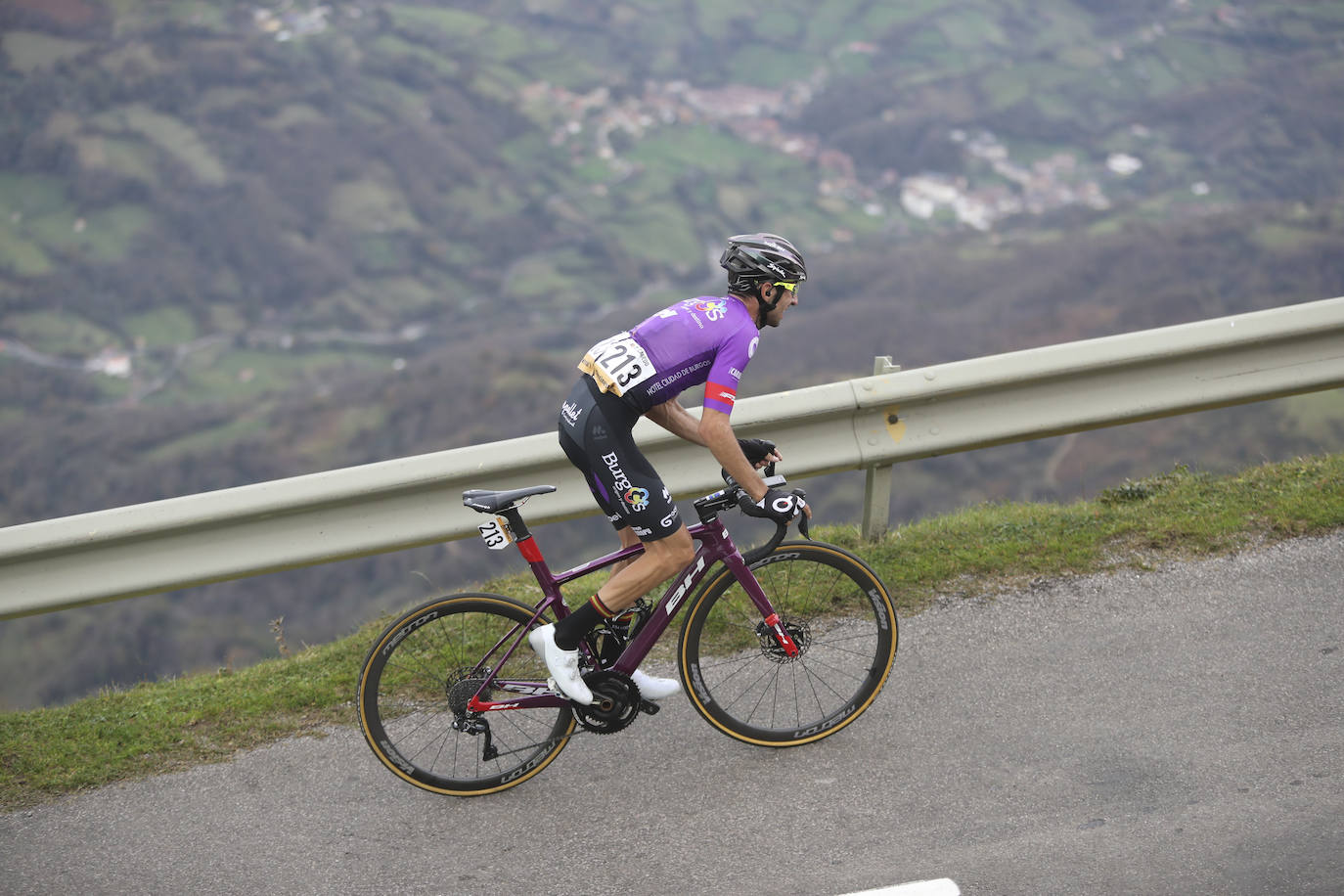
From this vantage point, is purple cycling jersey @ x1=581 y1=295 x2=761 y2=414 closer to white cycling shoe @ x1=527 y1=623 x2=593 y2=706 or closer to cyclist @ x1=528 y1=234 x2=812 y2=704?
cyclist @ x1=528 y1=234 x2=812 y2=704

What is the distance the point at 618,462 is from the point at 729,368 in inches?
21.7

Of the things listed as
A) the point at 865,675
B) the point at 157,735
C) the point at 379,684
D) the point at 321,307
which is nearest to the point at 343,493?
the point at 379,684

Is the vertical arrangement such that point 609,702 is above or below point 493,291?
above

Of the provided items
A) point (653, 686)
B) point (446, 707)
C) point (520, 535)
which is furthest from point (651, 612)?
point (446, 707)

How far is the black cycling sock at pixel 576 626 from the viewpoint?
13.3 ft

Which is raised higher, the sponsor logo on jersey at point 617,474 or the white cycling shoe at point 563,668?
the sponsor logo on jersey at point 617,474

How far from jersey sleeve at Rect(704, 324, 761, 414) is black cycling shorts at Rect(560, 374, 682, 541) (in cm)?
35

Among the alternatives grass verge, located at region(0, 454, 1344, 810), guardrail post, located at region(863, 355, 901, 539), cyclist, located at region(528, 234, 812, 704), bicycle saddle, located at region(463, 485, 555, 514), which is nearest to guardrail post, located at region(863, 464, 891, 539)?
guardrail post, located at region(863, 355, 901, 539)

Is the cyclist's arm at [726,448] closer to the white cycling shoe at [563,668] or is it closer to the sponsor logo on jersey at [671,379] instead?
the sponsor logo on jersey at [671,379]

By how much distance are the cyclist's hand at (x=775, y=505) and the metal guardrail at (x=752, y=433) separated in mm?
1372

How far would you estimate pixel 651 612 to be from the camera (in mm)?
4250

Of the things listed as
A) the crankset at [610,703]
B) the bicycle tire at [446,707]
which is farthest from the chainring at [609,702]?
the bicycle tire at [446,707]

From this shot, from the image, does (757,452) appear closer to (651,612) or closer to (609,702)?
(651,612)

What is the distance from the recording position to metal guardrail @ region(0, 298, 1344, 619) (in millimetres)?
4809
